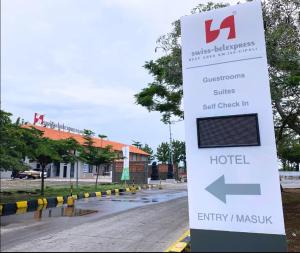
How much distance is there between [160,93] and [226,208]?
9.53 meters

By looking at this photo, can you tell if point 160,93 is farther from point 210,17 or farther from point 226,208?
point 226,208

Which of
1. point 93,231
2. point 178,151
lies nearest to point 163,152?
point 178,151

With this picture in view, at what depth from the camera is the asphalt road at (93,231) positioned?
616cm

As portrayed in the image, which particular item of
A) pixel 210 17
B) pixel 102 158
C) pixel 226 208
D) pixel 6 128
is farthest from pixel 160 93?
pixel 102 158

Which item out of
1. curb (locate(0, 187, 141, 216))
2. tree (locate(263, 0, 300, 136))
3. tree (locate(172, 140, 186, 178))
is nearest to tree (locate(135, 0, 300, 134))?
tree (locate(263, 0, 300, 136))

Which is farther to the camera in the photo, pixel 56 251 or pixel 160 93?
pixel 160 93

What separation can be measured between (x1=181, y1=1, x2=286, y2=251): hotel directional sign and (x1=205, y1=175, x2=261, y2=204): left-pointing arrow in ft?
0.05

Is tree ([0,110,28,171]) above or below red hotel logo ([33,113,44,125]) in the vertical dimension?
below

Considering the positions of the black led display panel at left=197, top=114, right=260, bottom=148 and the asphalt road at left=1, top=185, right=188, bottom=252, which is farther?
the asphalt road at left=1, top=185, right=188, bottom=252

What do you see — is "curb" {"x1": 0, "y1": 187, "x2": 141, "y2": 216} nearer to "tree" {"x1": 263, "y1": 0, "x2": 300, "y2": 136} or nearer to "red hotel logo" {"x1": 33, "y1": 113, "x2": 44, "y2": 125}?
"tree" {"x1": 263, "y1": 0, "x2": 300, "y2": 136}

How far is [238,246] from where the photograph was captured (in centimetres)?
505

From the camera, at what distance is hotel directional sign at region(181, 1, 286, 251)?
16.5 ft

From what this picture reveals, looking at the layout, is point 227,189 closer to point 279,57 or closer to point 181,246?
point 181,246

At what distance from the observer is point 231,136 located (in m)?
5.30
